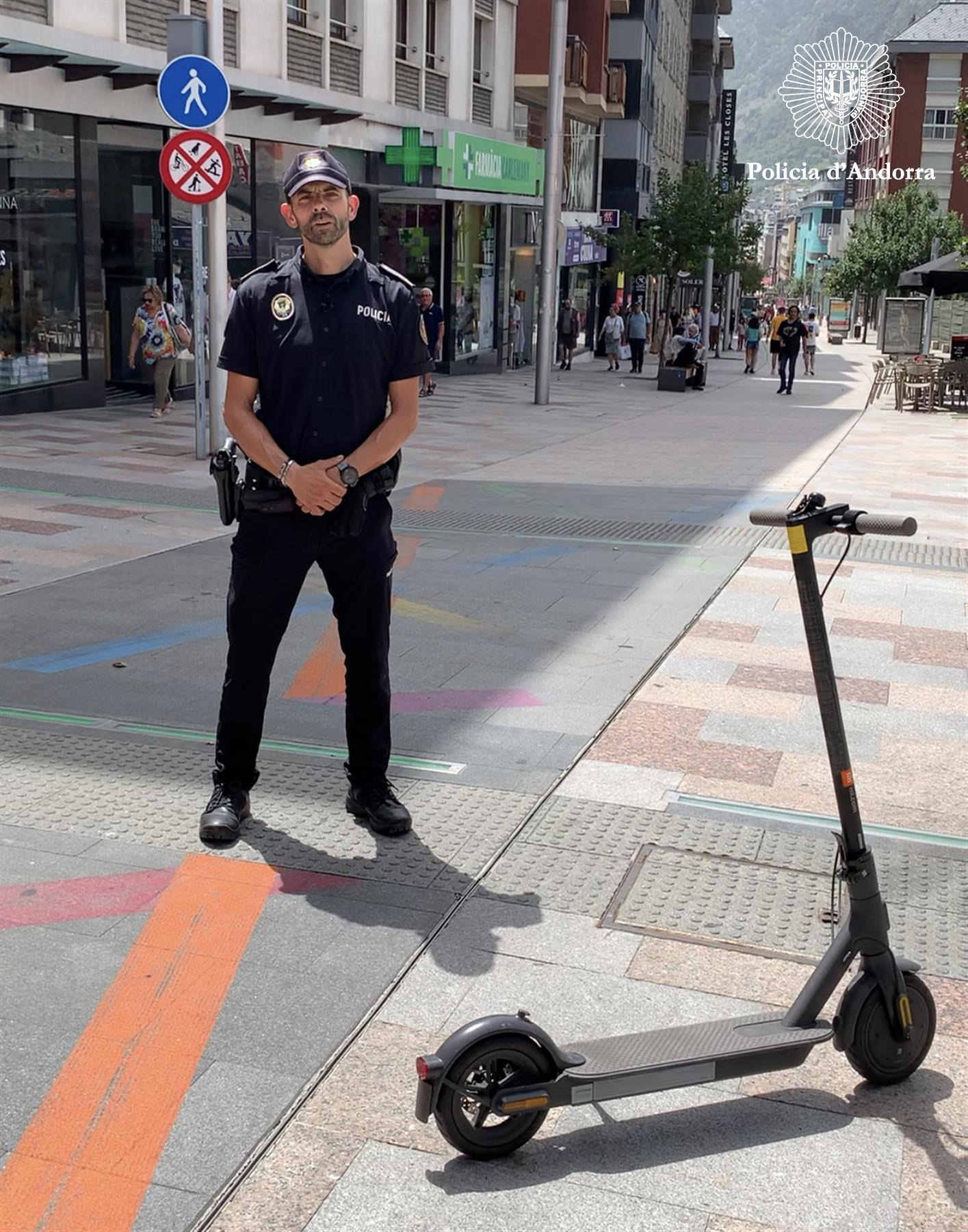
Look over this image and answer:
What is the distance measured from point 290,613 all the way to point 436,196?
76.8ft

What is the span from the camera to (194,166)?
40.9ft

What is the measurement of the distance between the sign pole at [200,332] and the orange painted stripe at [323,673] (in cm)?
667

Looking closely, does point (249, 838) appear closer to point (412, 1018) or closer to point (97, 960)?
point (97, 960)

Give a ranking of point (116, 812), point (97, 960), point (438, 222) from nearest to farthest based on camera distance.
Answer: point (97, 960), point (116, 812), point (438, 222)

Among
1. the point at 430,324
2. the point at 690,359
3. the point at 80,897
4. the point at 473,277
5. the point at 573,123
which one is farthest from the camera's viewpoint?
the point at 573,123

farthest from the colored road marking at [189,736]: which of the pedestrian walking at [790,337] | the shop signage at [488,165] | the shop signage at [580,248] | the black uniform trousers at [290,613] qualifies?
the shop signage at [580,248]

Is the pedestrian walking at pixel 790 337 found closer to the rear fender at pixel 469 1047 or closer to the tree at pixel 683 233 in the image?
the tree at pixel 683 233

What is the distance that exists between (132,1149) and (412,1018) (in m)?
0.78

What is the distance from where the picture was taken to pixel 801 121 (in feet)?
158

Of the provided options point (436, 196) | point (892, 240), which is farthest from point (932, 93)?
point (436, 196)

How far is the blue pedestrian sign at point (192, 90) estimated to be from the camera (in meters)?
12.4

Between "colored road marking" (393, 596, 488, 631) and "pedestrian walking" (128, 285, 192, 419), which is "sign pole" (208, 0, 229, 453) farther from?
"colored road marking" (393, 596, 488, 631)

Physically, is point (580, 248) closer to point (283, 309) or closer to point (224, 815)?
point (283, 309)

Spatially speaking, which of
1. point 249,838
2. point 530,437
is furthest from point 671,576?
point 530,437
